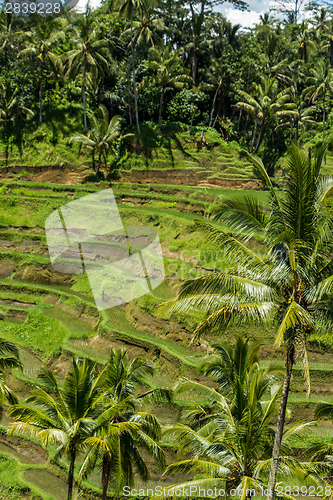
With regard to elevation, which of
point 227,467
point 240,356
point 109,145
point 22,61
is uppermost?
point 22,61

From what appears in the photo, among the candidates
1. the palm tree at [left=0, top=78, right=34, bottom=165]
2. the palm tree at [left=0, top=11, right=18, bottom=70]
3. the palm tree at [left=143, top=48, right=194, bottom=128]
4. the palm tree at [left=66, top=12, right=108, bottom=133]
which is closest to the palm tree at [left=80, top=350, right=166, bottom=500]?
the palm tree at [left=66, top=12, right=108, bottom=133]

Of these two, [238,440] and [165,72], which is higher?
[165,72]

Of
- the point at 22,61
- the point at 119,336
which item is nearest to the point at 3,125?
the point at 22,61

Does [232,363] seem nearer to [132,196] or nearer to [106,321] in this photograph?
[106,321]

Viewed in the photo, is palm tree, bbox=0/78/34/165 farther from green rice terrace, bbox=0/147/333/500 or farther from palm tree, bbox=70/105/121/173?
green rice terrace, bbox=0/147/333/500

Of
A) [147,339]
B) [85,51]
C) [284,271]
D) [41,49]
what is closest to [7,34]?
[41,49]

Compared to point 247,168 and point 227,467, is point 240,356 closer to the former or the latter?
point 227,467

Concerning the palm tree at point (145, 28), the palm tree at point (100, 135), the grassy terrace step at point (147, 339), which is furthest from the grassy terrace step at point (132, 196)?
the palm tree at point (145, 28)
